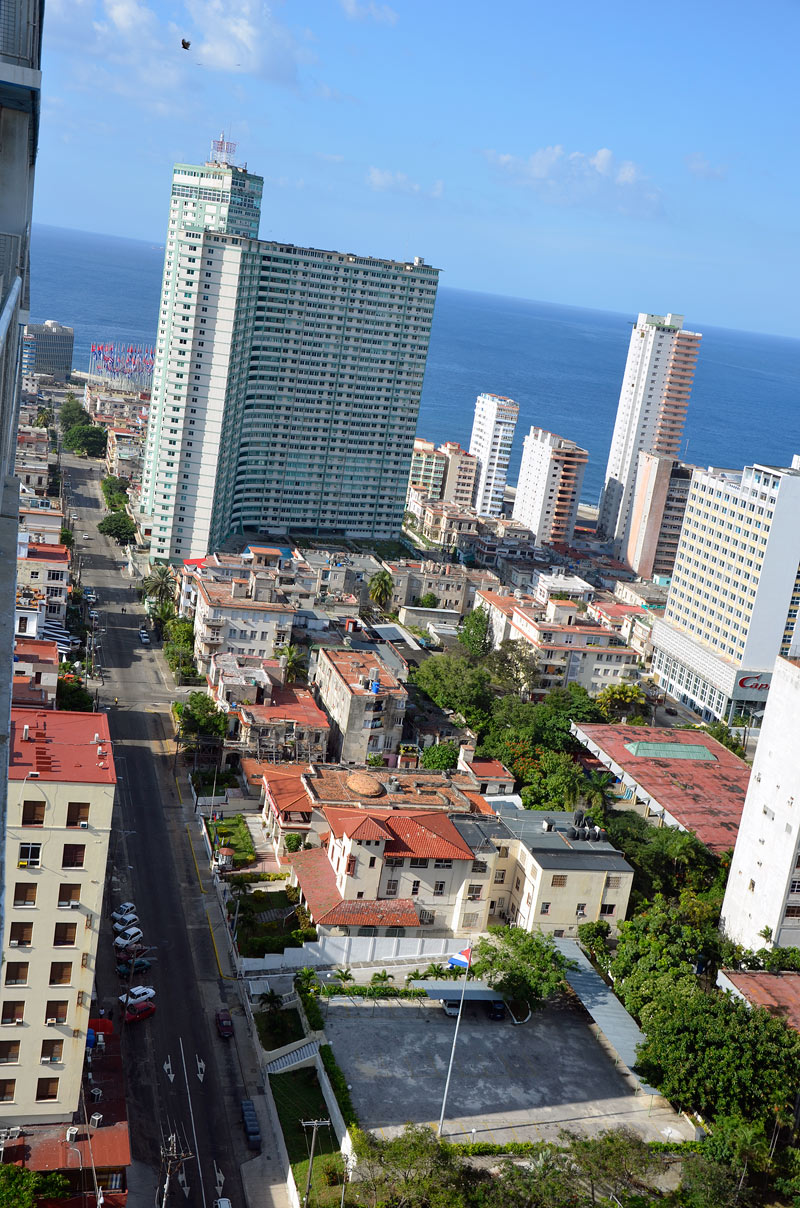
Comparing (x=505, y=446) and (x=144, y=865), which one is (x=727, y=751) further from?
(x=505, y=446)

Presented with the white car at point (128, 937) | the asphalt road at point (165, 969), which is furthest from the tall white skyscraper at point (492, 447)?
the white car at point (128, 937)

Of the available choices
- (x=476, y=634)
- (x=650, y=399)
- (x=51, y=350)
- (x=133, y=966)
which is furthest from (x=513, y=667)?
(x=51, y=350)

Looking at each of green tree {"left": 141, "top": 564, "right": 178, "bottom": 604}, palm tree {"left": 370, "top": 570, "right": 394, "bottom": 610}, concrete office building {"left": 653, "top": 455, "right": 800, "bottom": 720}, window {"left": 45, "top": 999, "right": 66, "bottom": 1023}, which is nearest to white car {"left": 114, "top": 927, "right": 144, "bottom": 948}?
window {"left": 45, "top": 999, "right": 66, "bottom": 1023}

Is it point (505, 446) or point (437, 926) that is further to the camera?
point (505, 446)

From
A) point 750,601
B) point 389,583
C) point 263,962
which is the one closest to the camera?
point 263,962

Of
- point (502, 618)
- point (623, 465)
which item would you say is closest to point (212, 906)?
point (502, 618)
